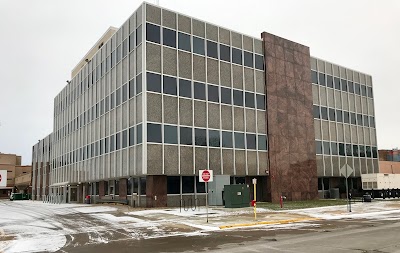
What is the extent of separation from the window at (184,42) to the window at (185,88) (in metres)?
3.28

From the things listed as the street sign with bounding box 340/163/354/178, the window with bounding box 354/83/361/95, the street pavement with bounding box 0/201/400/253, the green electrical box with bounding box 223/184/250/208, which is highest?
the window with bounding box 354/83/361/95

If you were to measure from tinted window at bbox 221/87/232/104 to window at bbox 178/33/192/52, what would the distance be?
543 cm

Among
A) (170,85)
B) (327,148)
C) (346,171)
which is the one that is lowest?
(346,171)

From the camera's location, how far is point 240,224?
786 inches

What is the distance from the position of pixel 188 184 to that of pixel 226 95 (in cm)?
992

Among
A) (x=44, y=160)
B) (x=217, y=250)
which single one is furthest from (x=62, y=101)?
(x=217, y=250)

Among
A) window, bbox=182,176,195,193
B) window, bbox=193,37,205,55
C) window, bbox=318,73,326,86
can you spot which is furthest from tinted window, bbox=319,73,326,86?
window, bbox=182,176,195,193

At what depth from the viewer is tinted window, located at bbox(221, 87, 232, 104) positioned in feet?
125

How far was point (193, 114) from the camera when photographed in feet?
116

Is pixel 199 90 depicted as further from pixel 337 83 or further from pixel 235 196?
pixel 337 83

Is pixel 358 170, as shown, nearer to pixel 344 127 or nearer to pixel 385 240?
pixel 344 127

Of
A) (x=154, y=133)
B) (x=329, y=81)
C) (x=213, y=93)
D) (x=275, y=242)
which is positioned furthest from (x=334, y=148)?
(x=275, y=242)

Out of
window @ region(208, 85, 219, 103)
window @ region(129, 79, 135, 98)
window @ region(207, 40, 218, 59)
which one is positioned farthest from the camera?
window @ region(207, 40, 218, 59)

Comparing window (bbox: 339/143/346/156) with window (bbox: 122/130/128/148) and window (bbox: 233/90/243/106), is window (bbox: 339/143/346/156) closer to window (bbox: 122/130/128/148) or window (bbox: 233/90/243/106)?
window (bbox: 233/90/243/106)
